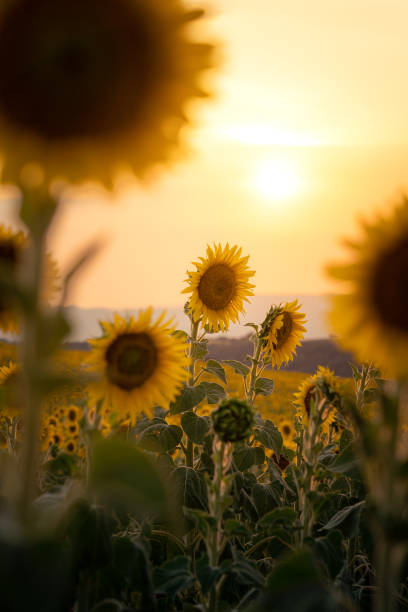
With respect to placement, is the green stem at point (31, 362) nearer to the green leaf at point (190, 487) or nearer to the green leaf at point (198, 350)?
the green leaf at point (190, 487)

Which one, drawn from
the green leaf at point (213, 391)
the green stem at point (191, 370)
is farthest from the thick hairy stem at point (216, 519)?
the green leaf at point (213, 391)

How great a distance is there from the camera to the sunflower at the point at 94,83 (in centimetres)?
156

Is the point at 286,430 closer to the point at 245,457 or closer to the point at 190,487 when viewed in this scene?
the point at 245,457

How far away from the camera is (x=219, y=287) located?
5051mm

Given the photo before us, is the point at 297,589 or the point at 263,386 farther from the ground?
the point at 263,386

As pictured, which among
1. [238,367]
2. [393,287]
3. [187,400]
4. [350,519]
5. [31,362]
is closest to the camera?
[31,362]

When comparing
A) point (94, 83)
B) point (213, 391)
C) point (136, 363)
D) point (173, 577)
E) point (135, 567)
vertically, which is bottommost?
point (173, 577)

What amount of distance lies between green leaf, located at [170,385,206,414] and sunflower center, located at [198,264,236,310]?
45.2 inches

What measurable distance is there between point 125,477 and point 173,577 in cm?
127

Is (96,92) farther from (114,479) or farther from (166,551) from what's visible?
(166,551)

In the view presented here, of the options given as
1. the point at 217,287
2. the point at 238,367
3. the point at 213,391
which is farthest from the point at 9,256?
the point at 217,287

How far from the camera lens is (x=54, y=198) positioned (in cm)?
161

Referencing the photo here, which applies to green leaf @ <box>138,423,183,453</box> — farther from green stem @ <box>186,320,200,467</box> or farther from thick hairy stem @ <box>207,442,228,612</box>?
thick hairy stem @ <box>207,442,228,612</box>

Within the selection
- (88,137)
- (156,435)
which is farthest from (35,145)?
(156,435)
